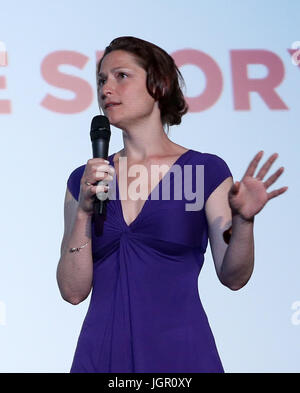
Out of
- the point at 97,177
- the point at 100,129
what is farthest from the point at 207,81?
the point at 97,177

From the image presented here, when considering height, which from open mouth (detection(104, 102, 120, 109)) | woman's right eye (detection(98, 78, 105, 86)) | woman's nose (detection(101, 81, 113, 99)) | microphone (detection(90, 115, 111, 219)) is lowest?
microphone (detection(90, 115, 111, 219))

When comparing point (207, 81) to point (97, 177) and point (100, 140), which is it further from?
point (97, 177)

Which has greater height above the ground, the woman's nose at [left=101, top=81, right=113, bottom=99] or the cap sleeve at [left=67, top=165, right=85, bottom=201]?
the woman's nose at [left=101, top=81, right=113, bottom=99]

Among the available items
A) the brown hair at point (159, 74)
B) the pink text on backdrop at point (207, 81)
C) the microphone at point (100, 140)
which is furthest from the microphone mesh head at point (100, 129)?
the pink text on backdrop at point (207, 81)

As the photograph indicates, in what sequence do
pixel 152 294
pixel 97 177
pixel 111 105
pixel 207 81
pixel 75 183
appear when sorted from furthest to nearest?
pixel 207 81 < pixel 75 183 < pixel 111 105 < pixel 152 294 < pixel 97 177

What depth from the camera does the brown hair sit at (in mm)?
2072

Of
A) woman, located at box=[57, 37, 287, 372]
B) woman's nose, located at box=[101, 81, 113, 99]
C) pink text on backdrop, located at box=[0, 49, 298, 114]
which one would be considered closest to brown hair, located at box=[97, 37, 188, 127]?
woman, located at box=[57, 37, 287, 372]

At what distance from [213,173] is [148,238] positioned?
0.95ft

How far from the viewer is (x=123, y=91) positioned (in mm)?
1995

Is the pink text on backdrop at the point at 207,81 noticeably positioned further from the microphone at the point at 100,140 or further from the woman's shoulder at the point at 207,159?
the microphone at the point at 100,140

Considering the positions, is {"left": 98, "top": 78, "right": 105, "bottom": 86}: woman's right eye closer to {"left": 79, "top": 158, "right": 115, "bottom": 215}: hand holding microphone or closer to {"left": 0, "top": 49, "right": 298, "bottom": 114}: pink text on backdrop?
{"left": 79, "top": 158, "right": 115, "bottom": 215}: hand holding microphone

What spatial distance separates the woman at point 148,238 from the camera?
175 centimetres

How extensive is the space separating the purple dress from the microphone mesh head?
0.80 feet

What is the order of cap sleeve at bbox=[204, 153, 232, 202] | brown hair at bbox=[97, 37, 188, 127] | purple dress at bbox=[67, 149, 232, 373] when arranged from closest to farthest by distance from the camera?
purple dress at bbox=[67, 149, 232, 373], cap sleeve at bbox=[204, 153, 232, 202], brown hair at bbox=[97, 37, 188, 127]
